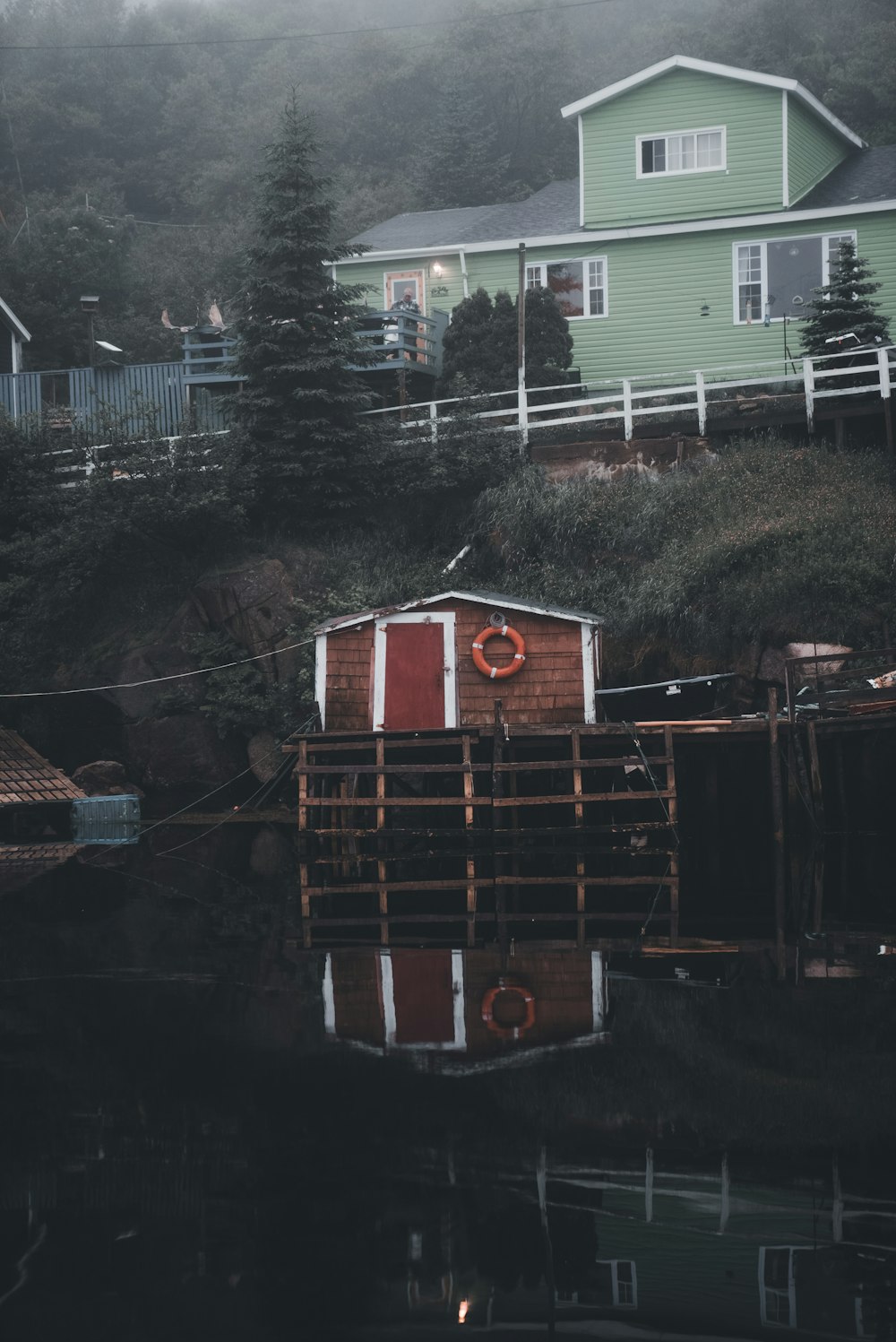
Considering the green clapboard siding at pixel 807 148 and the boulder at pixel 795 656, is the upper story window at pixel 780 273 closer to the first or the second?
the green clapboard siding at pixel 807 148

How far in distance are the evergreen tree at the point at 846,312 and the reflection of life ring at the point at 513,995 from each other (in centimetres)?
2165

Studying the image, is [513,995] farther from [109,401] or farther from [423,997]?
[109,401]

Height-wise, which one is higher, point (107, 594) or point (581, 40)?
point (581, 40)

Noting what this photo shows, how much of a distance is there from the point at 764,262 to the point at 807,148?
11.2 ft

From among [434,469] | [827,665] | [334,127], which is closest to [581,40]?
[334,127]

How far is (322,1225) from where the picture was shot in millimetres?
7699

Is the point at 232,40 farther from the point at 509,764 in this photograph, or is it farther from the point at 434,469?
the point at 509,764

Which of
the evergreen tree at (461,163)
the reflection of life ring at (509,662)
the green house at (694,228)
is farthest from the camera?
the evergreen tree at (461,163)

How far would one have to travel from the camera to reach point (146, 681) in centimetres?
3053

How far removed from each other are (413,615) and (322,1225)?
702 inches

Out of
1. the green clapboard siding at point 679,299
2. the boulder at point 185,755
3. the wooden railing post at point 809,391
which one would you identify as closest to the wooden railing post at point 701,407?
the wooden railing post at point 809,391

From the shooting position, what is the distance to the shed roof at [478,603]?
2455 cm

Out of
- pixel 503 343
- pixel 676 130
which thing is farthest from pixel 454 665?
pixel 676 130

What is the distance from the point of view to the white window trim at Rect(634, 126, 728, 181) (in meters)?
35.8
